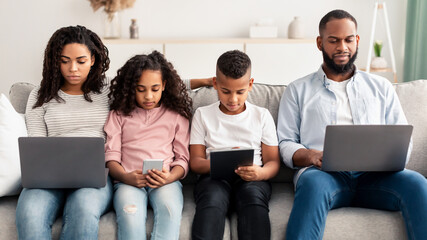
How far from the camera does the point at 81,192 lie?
5.32 feet

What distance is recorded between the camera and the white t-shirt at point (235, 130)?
188cm

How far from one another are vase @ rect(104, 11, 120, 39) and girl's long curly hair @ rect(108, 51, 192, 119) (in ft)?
7.67

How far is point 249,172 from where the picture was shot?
1.72 m

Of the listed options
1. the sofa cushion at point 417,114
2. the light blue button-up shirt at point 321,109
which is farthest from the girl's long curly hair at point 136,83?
the sofa cushion at point 417,114

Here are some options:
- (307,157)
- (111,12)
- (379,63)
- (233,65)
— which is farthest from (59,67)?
(379,63)

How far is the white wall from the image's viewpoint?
4.34 metres

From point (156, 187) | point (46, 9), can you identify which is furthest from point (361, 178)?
point (46, 9)

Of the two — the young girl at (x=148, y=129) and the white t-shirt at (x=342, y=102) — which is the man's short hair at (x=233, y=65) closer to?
the young girl at (x=148, y=129)

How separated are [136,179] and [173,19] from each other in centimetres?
296

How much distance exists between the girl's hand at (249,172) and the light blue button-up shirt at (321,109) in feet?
0.59

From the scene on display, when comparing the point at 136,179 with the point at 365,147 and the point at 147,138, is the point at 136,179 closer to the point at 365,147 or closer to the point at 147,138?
the point at 147,138

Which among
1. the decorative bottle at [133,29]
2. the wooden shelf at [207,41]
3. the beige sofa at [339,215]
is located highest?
the decorative bottle at [133,29]

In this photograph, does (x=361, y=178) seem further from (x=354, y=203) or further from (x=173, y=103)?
(x=173, y=103)

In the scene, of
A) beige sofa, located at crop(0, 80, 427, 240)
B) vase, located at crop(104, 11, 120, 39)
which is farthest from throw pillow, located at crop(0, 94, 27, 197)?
vase, located at crop(104, 11, 120, 39)
